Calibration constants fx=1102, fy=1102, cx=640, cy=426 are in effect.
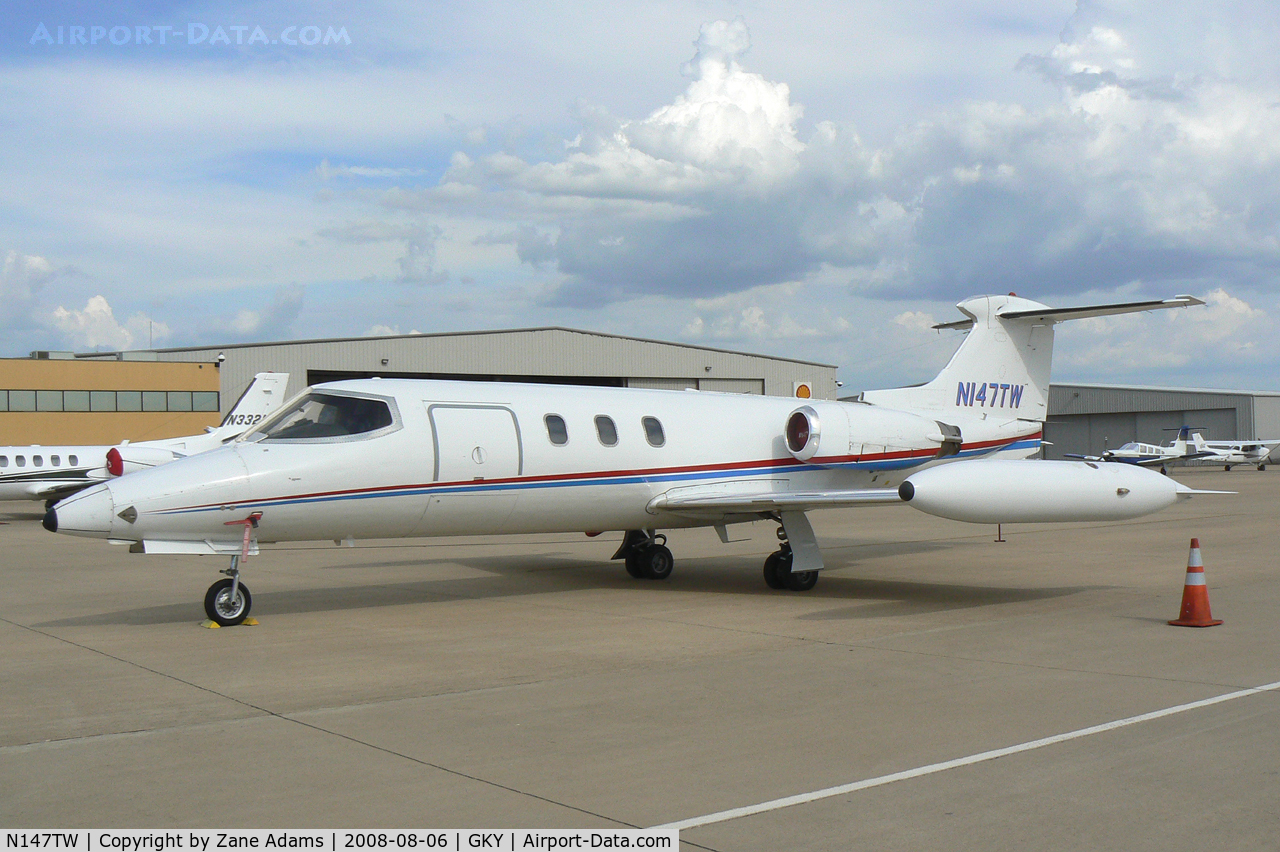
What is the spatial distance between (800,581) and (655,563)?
8.11ft

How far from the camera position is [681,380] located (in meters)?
54.0

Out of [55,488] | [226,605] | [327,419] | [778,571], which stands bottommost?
[778,571]

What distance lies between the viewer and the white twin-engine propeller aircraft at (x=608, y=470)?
10.8m

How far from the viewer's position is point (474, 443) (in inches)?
480

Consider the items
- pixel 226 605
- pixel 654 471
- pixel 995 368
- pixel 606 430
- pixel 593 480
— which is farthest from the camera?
pixel 995 368

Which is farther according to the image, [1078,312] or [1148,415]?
[1148,415]

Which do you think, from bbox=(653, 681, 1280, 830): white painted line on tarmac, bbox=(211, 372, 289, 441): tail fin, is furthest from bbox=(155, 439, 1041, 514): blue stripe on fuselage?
bbox=(211, 372, 289, 441): tail fin

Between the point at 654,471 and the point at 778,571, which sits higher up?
the point at 654,471

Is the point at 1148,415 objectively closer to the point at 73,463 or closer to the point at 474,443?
the point at 73,463

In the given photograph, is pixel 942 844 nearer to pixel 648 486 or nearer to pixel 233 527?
pixel 233 527

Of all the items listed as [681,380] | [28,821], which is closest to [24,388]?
[681,380]

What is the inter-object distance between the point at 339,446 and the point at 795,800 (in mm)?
7323

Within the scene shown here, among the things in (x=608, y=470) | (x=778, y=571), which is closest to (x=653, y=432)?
(x=608, y=470)

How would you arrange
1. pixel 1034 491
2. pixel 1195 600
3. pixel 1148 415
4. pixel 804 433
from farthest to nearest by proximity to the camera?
pixel 1148 415 < pixel 804 433 < pixel 1034 491 < pixel 1195 600
